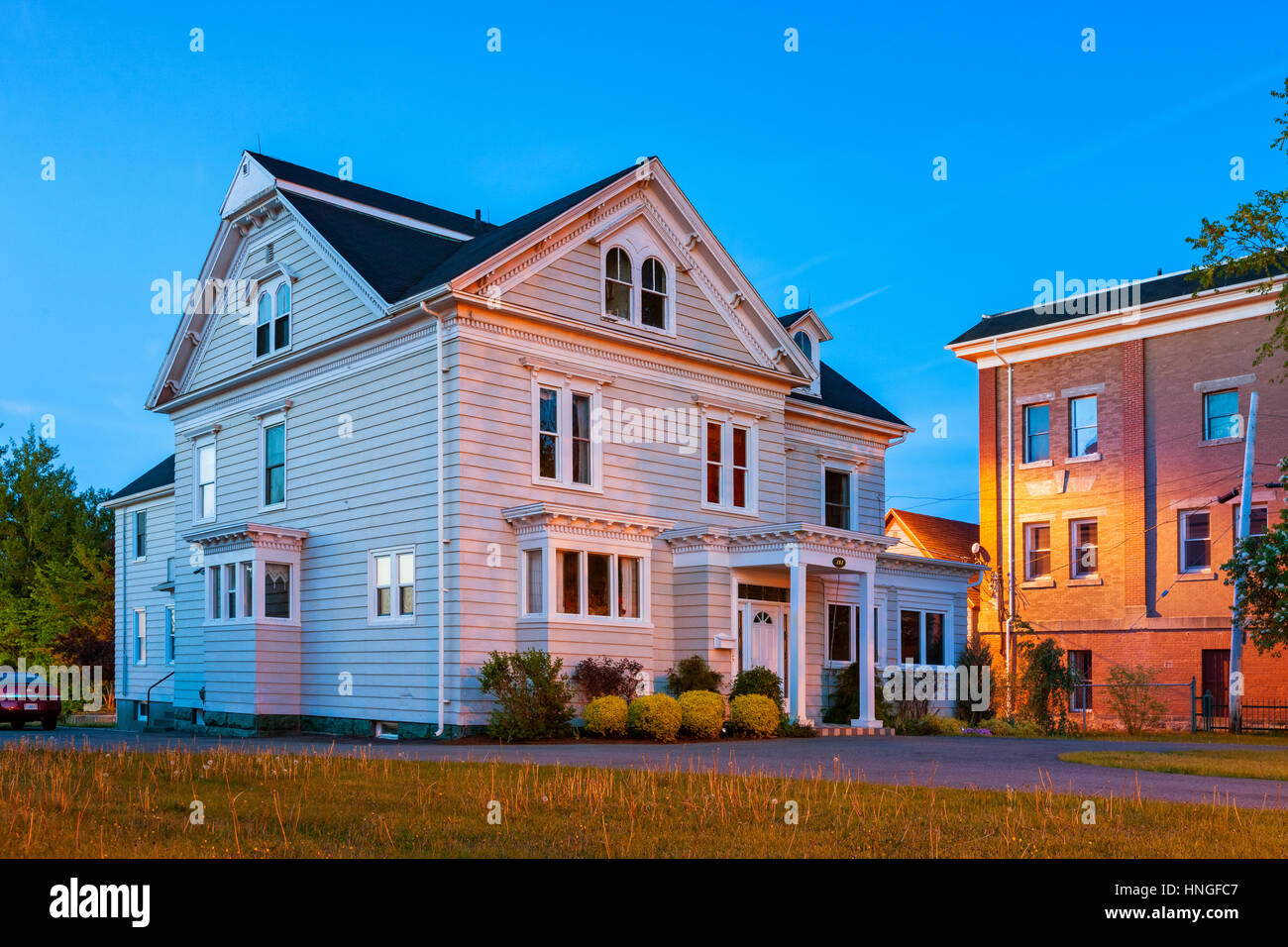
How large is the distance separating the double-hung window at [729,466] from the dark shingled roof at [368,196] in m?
8.71

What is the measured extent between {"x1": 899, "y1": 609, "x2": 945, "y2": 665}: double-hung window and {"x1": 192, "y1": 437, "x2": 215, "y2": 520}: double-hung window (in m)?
17.9

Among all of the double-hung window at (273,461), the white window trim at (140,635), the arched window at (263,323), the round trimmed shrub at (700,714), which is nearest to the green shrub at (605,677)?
the round trimmed shrub at (700,714)

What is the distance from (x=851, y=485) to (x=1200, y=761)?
16.2 m

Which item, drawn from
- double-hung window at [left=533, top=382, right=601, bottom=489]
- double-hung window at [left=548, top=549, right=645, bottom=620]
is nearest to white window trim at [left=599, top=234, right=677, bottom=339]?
double-hung window at [left=533, top=382, right=601, bottom=489]

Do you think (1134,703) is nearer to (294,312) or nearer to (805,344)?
(805,344)

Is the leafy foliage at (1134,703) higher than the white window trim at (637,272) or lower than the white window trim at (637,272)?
lower

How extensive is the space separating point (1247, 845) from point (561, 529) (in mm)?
16482

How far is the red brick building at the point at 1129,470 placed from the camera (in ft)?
123

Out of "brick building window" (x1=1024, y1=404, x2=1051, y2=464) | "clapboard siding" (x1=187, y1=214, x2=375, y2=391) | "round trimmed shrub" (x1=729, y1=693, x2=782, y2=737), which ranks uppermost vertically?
"clapboard siding" (x1=187, y1=214, x2=375, y2=391)

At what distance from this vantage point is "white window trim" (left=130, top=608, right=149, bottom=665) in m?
38.0

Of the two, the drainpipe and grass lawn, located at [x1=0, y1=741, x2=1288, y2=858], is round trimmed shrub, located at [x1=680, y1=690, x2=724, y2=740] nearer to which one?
grass lawn, located at [x1=0, y1=741, x2=1288, y2=858]

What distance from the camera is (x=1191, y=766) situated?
1808 cm

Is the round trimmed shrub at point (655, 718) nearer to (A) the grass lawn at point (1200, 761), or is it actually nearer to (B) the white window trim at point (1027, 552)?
(A) the grass lawn at point (1200, 761)
